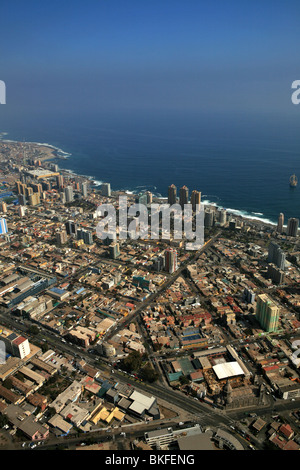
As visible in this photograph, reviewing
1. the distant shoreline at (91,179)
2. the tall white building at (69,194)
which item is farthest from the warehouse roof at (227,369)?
the tall white building at (69,194)

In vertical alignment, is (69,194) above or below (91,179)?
below

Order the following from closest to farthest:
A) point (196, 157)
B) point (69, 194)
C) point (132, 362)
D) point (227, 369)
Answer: point (227, 369), point (132, 362), point (69, 194), point (196, 157)

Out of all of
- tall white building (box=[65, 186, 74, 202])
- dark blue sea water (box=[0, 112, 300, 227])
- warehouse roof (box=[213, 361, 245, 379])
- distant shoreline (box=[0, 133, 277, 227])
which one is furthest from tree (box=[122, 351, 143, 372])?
tall white building (box=[65, 186, 74, 202])

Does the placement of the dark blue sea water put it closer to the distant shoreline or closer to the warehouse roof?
the distant shoreline

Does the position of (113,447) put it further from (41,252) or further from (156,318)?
(41,252)

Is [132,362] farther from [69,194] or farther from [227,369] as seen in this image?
[69,194]

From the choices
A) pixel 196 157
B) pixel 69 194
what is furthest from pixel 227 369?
pixel 196 157

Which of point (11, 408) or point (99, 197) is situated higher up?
point (99, 197)
